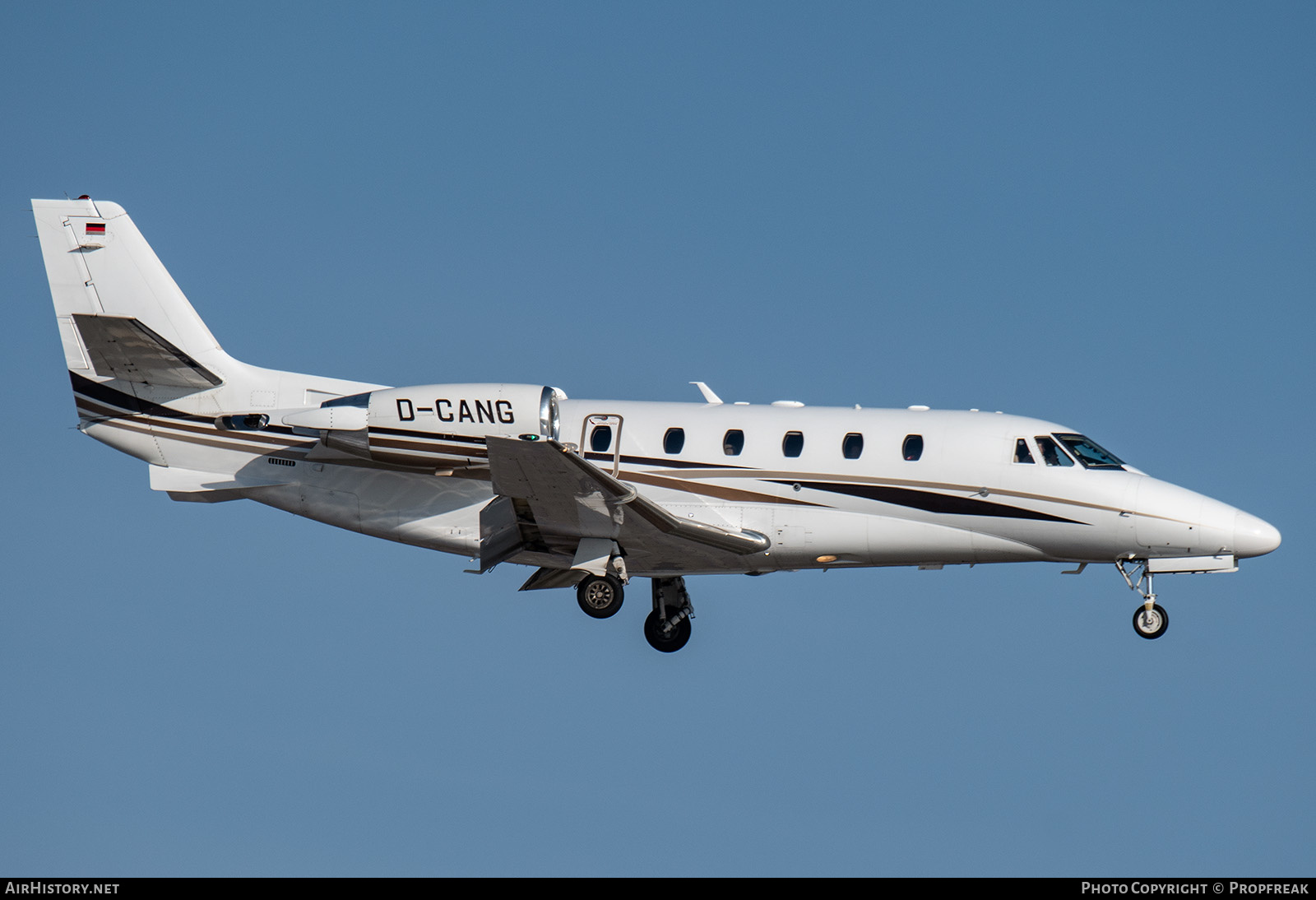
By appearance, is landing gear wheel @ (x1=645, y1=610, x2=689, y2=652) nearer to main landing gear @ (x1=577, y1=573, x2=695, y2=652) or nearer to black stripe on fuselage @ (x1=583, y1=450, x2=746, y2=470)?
main landing gear @ (x1=577, y1=573, x2=695, y2=652)

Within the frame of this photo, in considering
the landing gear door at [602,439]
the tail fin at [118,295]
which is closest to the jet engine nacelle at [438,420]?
the landing gear door at [602,439]

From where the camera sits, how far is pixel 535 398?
21.7m

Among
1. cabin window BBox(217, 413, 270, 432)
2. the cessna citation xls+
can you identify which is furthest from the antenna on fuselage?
cabin window BBox(217, 413, 270, 432)

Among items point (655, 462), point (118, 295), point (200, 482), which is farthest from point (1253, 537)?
point (118, 295)

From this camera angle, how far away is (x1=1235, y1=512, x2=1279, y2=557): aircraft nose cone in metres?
21.9

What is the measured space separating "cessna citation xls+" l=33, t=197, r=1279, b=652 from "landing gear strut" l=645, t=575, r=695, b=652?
1.61 meters

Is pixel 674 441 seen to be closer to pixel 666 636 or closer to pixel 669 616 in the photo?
pixel 669 616

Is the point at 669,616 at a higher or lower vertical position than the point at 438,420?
lower

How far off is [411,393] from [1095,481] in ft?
33.0

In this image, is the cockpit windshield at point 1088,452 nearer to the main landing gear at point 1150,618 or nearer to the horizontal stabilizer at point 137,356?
the main landing gear at point 1150,618

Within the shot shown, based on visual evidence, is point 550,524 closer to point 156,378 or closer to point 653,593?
point 653,593

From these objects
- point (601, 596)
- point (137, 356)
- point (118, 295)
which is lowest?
point (601, 596)

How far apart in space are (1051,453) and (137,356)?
14.0 m

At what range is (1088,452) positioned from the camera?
2242cm
